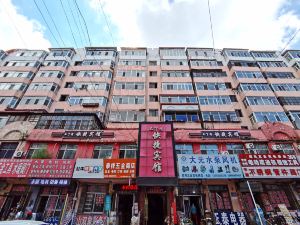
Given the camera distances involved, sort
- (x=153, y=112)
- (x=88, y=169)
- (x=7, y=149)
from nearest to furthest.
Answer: (x=88, y=169) → (x=7, y=149) → (x=153, y=112)

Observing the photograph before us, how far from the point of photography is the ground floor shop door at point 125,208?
1589 cm

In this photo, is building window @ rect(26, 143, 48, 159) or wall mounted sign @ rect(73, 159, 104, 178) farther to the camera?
building window @ rect(26, 143, 48, 159)

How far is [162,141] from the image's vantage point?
52.6ft

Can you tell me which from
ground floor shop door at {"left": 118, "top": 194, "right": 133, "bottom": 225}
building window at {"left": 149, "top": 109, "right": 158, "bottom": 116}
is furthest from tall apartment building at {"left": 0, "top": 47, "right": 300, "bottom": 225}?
building window at {"left": 149, "top": 109, "right": 158, "bottom": 116}

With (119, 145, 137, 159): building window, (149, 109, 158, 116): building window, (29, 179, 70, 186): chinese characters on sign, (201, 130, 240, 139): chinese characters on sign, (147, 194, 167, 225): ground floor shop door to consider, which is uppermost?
(149, 109, 158, 116): building window

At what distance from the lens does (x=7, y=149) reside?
60.1ft

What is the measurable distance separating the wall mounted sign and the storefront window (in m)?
9.81

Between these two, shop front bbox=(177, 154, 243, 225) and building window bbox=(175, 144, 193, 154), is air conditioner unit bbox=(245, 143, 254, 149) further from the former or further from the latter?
building window bbox=(175, 144, 193, 154)

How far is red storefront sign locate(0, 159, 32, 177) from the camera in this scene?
15.1 meters

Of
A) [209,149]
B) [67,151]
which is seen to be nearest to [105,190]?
[67,151]

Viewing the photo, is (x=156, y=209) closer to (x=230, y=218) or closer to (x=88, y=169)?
(x=230, y=218)

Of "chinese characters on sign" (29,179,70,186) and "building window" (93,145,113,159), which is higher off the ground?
"building window" (93,145,113,159)

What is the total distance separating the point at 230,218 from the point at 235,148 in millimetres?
7046

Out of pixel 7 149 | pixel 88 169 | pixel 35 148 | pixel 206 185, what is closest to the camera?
pixel 88 169
